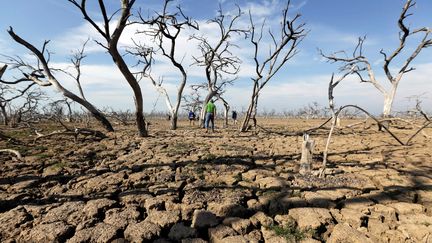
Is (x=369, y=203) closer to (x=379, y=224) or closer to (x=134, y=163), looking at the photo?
(x=379, y=224)

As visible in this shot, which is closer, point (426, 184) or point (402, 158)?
point (426, 184)

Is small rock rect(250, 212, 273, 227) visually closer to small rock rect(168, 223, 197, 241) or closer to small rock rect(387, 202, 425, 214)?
small rock rect(168, 223, 197, 241)

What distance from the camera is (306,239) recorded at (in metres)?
2.66

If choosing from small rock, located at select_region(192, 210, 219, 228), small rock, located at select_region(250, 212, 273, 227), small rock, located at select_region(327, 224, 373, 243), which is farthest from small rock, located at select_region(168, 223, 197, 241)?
small rock, located at select_region(327, 224, 373, 243)

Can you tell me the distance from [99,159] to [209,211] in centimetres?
323

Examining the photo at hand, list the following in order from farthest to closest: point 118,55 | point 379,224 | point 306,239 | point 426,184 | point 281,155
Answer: point 118,55, point 281,155, point 426,184, point 379,224, point 306,239

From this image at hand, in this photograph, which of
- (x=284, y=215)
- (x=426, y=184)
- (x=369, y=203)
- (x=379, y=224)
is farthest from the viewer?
(x=426, y=184)

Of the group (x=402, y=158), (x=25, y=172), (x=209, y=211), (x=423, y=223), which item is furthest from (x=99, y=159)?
(x=402, y=158)

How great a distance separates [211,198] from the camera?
3.51 metres

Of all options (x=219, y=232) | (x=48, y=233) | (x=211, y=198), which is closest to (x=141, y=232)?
(x=219, y=232)

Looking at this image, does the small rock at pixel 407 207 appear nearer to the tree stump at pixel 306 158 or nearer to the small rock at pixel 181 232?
the tree stump at pixel 306 158

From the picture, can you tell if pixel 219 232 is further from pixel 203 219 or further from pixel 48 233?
pixel 48 233

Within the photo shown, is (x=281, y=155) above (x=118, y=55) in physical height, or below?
below

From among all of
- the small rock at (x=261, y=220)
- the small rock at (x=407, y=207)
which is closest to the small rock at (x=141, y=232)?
the small rock at (x=261, y=220)
